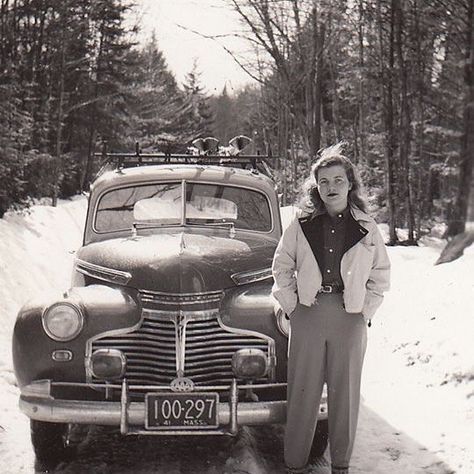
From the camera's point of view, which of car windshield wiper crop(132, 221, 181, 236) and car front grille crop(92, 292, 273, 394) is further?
car windshield wiper crop(132, 221, 181, 236)

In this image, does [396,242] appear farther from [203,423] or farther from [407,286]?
[203,423]

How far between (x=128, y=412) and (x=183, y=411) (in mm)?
309

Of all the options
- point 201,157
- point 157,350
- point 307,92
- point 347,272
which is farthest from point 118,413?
point 307,92

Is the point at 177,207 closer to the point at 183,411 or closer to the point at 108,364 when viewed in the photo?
the point at 108,364

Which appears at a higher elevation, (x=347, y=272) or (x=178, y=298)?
(x=347, y=272)

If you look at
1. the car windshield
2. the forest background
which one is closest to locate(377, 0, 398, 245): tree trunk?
the forest background

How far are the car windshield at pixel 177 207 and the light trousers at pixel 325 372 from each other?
1.95 metres

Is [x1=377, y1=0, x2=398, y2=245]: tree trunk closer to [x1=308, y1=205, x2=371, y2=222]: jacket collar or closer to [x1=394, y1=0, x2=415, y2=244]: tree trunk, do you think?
[x1=394, y1=0, x2=415, y2=244]: tree trunk

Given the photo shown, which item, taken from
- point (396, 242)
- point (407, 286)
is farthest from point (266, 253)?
point (396, 242)

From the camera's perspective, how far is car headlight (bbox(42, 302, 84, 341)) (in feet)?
12.8

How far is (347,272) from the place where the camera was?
3535 millimetres

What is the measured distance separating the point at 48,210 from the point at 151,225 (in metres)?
11.7

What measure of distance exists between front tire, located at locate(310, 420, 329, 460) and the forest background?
9.79 feet

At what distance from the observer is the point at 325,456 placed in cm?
444
